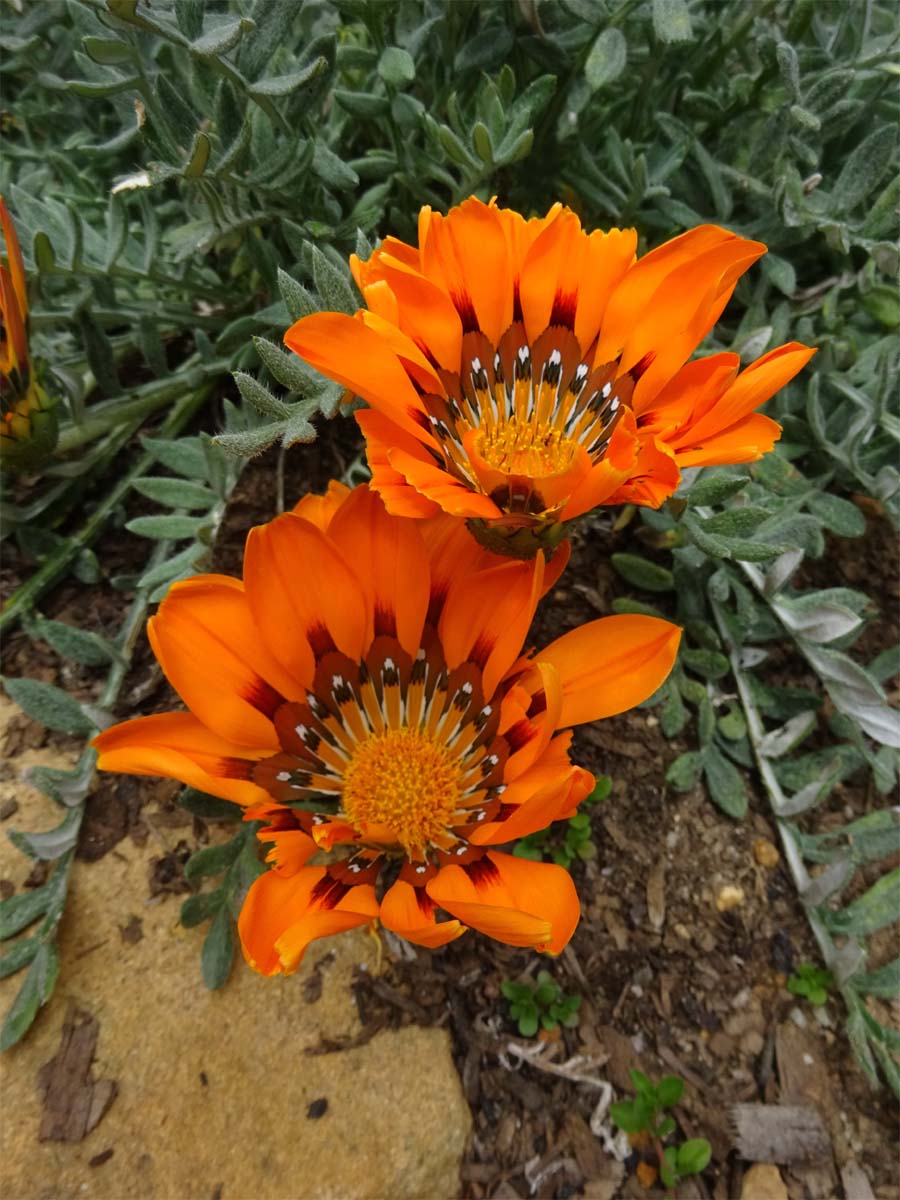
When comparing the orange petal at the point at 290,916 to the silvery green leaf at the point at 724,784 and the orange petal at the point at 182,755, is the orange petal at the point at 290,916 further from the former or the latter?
the silvery green leaf at the point at 724,784

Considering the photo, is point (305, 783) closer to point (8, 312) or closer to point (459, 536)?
point (459, 536)

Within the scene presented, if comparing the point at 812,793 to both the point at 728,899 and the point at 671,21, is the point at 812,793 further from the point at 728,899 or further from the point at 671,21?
the point at 671,21

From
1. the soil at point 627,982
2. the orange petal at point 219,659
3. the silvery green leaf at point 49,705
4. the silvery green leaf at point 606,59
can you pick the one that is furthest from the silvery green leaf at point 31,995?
the silvery green leaf at point 606,59

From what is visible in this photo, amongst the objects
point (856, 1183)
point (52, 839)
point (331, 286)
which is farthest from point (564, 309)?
point (856, 1183)

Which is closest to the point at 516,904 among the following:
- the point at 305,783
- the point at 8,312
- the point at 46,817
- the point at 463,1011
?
the point at 305,783

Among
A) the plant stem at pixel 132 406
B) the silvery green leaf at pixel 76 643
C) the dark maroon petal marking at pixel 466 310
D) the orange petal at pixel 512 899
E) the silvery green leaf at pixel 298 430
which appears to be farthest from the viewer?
the plant stem at pixel 132 406

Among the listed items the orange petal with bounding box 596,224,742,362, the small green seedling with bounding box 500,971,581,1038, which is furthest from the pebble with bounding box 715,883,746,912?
the orange petal with bounding box 596,224,742,362

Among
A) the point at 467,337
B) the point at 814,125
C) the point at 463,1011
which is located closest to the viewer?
the point at 467,337
